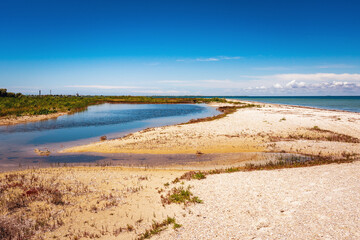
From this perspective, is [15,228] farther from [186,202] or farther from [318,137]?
[318,137]

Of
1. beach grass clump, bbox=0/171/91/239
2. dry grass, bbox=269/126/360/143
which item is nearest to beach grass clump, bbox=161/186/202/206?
beach grass clump, bbox=0/171/91/239

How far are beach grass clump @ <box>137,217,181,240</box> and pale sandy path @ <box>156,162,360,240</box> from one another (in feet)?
0.94

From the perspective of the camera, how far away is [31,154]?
20.9m

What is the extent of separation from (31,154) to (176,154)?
1384 cm

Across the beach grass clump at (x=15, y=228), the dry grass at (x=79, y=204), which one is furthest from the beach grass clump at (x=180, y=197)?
the beach grass clump at (x=15, y=228)

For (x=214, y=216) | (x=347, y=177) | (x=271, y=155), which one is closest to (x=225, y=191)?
(x=214, y=216)

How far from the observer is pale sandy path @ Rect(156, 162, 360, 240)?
776cm

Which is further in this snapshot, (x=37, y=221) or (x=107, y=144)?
(x=107, y=144)

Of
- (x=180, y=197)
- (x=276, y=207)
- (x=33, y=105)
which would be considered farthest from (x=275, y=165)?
(x=33, y=105)

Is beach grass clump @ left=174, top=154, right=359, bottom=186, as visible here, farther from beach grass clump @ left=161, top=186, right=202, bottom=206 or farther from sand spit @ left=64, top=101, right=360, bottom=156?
beach grass clump @ left=161, top=186, right=202, bottom=206

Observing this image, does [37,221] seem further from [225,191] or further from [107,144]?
[107,144]

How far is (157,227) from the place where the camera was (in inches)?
337

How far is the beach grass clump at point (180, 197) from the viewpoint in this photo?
1064cm

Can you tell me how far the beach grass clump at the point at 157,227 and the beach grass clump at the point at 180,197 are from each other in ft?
5.13
